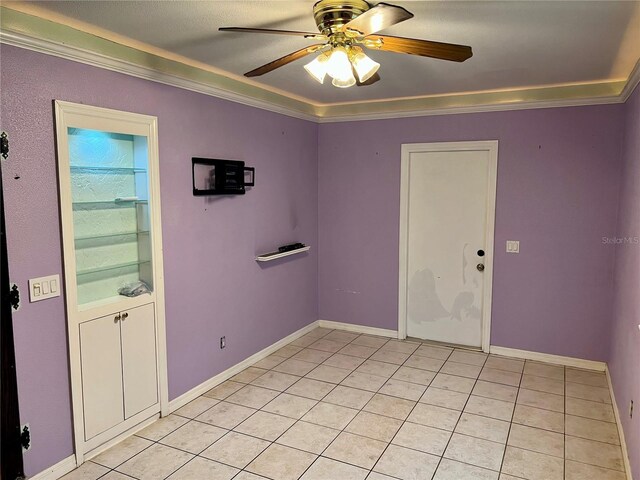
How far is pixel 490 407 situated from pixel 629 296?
1.22 m

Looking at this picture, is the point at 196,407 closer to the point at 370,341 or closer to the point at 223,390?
the point at 223,390

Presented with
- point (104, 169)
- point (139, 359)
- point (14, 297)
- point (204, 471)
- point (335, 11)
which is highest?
point (335, 11)

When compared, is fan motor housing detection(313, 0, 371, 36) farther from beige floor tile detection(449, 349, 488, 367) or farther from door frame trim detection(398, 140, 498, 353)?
A: beige floor tile detection(449, 349, 488, 367)

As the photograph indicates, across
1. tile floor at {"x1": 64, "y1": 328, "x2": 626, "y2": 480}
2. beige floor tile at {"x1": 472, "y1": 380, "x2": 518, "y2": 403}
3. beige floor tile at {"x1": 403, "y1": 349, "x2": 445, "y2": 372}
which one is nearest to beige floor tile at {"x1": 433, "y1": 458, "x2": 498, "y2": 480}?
tile floor at {"x1": 64, "y1": 328, "x2": 626, "y2": 480}

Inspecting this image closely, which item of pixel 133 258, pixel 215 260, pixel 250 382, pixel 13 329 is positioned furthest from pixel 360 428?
pixel 13 329

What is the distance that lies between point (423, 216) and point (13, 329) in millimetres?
3556

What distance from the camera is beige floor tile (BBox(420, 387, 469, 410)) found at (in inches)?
132

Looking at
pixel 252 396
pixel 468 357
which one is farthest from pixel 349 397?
pixel 468 357

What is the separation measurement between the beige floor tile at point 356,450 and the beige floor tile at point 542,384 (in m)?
1.55

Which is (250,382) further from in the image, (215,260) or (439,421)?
(439,421)

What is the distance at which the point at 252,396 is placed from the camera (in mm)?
3504

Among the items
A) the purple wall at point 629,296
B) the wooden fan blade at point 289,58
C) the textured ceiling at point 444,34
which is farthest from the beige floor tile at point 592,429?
the wooden fan blade at point 289,58

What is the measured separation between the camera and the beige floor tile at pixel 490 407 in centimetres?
320

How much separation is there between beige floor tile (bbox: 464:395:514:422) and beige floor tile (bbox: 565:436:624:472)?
424mm
